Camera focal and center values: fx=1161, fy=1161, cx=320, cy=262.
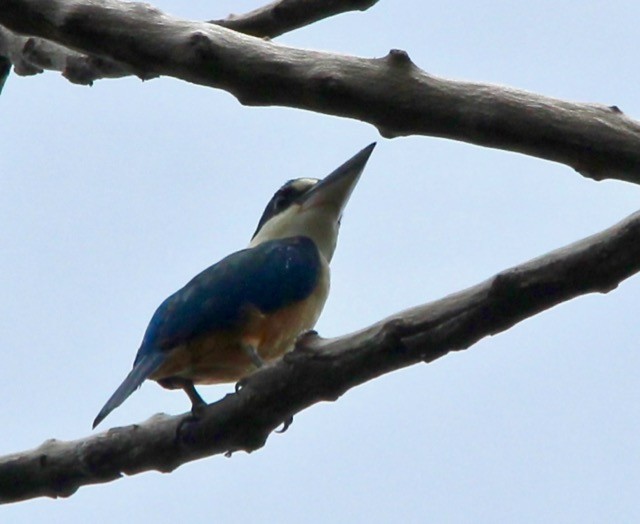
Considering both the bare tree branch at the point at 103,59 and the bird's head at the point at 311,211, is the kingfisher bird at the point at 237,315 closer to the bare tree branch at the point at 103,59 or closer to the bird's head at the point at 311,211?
the bird's head at the point at 311,211

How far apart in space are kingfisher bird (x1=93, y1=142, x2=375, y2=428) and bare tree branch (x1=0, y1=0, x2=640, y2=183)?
1638 mm

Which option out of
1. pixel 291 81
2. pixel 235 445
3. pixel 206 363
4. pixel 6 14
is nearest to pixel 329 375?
pixel 235 445

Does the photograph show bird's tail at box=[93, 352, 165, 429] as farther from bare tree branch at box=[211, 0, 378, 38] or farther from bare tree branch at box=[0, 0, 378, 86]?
bare tree branch at box=[211, 0, 378, 38]

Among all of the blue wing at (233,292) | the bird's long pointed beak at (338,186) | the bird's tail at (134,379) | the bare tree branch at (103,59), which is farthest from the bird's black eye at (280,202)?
the bird's tail at (134,379)

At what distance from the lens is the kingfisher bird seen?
500 cm

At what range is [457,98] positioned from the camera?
10.3ft

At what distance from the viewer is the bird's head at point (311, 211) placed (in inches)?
240

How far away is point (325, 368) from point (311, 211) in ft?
10.5

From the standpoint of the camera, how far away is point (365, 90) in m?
3.16

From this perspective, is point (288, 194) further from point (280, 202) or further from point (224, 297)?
point (224, 297)

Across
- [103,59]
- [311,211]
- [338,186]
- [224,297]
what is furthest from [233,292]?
[103,59]

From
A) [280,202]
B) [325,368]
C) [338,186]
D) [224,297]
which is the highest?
[280,202]

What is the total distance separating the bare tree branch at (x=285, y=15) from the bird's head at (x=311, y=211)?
43.8 inches

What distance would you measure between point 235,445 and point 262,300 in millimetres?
1778
